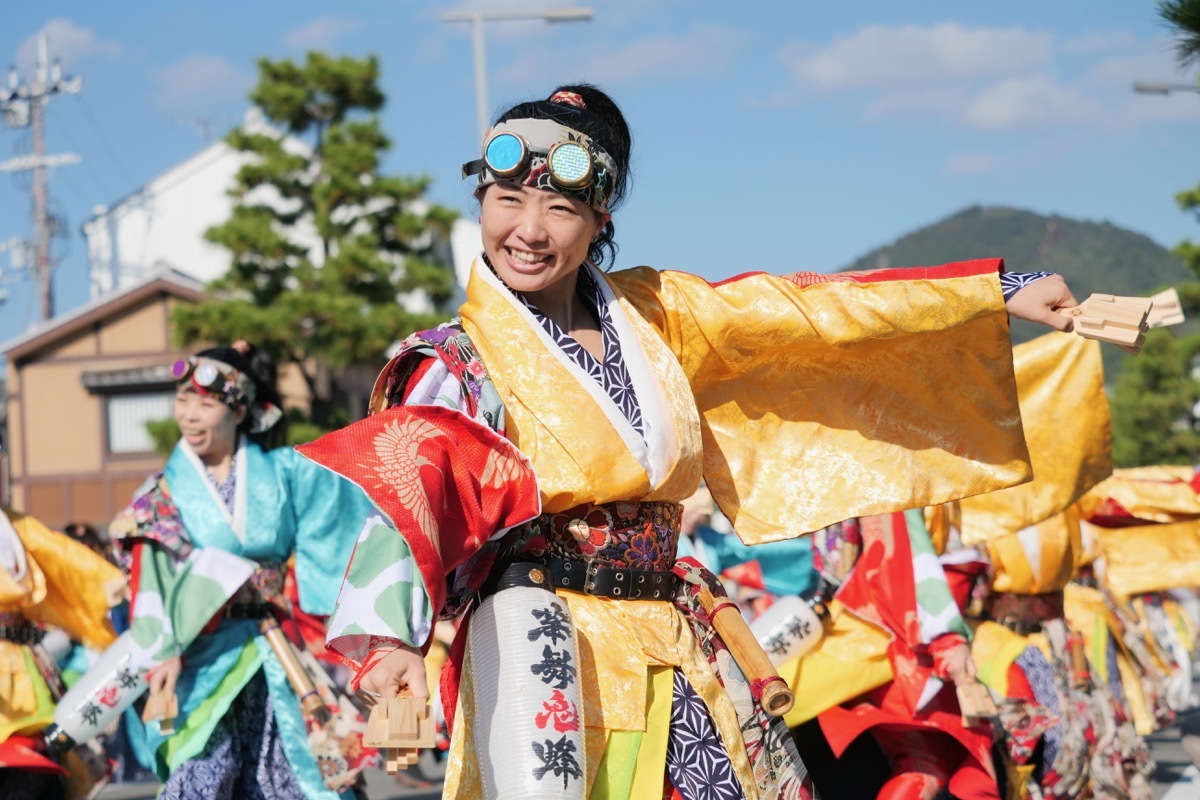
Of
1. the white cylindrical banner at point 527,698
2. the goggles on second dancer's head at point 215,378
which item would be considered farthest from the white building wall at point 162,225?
the white cylindrical banner at point 527,698

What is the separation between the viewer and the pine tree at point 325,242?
61.4 ft

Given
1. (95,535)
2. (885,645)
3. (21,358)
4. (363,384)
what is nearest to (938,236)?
(363,384)

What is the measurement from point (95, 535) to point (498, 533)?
27.8 feet

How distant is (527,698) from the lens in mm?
3096

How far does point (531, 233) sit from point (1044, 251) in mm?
29326

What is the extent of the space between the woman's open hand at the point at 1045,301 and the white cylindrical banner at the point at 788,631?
241 cm

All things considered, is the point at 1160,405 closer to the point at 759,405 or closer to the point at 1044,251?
the point at 1044,251

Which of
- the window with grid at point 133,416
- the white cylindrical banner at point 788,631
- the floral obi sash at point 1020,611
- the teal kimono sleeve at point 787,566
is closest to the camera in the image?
the white cylindrical banner at point 788,631

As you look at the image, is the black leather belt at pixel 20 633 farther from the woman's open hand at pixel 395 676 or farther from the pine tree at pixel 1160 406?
the pine tree at pixel 1160 406

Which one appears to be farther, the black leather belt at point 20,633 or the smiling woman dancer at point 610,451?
the black leather belt at point 20,633

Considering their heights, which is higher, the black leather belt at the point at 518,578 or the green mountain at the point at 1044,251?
the green mountain at the point at 1044,251

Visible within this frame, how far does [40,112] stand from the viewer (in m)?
34.3

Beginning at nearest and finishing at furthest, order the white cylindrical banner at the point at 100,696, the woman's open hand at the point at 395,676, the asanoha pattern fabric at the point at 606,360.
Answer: the woman's open hand at the point at 395,676
the asanoha pattern fabric at the point at 606,360
the white cylindrical banner at the point at 100,696

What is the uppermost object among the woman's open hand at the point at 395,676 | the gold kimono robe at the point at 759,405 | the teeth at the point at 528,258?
the teeth at the point at 528,258
